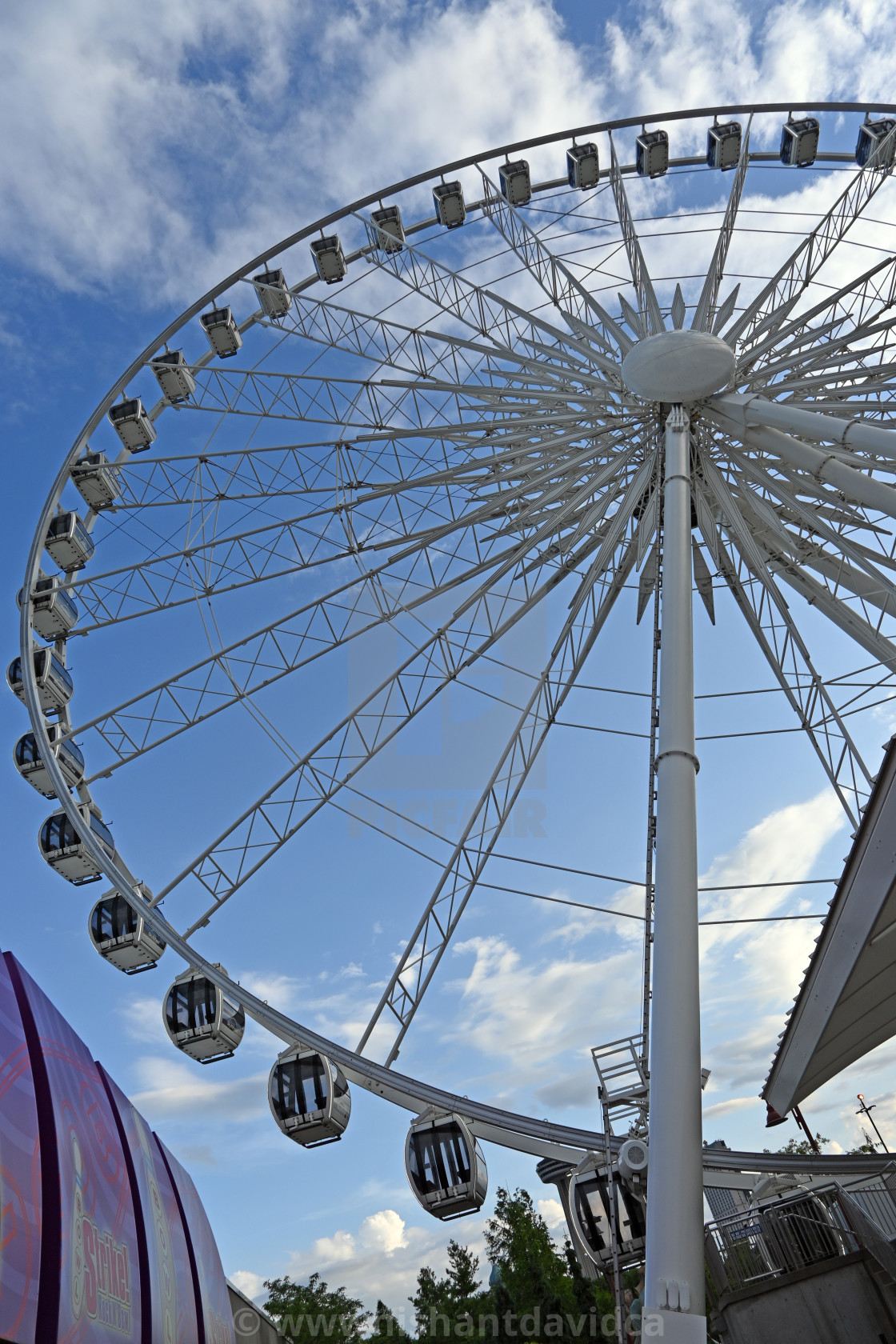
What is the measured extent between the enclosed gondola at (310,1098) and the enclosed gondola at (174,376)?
1587cm

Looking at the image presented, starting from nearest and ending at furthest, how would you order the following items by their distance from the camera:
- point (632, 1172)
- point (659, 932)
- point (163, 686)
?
point (659, 932)
point (632, 1172)
point (163, 686)

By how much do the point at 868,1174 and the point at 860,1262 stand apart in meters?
1.41

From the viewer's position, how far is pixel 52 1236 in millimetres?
12852

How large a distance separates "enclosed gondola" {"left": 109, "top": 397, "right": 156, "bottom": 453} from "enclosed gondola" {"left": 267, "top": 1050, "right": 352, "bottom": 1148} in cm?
1519

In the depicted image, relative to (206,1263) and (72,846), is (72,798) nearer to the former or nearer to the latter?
(72,846)

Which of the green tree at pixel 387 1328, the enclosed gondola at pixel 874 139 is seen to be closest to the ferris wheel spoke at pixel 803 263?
the enclosed gondola at pixel 874 139

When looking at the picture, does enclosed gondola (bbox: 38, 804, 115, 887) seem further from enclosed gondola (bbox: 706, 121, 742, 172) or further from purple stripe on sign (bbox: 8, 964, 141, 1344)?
enclosed gondola (bbox: 706, 121, 742, 172)

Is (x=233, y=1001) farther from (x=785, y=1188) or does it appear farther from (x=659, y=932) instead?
(x=659, y=932)

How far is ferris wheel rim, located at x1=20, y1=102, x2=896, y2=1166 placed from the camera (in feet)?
50.8

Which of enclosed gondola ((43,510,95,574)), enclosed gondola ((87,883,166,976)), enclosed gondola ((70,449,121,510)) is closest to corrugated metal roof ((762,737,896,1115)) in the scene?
enclosed gondola ((87,883,166,976))

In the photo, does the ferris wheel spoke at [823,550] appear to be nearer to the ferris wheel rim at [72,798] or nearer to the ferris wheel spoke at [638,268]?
the ferris wheel spoke at [638,268]

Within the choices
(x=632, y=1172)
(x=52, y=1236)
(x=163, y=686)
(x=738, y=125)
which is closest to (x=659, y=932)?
(x=632, y=1172)

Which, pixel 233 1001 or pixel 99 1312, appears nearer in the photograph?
pixel 99 1312

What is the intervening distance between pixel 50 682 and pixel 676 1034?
17.4 m
